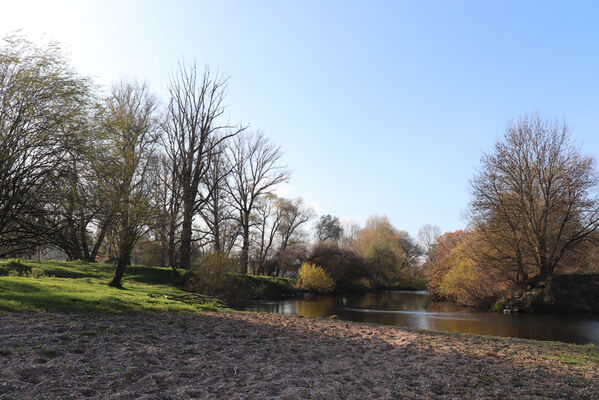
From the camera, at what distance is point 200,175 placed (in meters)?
28.8

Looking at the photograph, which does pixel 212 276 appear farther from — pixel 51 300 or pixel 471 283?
pixel 471 283

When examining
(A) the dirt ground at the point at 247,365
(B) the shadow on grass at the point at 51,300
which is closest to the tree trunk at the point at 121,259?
(B) the shadow on grass at the point at 51,300

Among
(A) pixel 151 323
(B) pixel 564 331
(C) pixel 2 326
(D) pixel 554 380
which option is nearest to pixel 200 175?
(A) pixel 151 323

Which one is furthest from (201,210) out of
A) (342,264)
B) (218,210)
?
(342,264)

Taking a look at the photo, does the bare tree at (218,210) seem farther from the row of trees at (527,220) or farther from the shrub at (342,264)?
the row of trees at (527,220)

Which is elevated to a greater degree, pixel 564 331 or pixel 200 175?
pixel 200 175

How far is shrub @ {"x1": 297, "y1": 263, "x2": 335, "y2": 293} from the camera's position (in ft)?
119

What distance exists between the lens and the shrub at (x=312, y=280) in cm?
3628

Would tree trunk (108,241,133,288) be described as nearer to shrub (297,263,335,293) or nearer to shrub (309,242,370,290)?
shrub (297,263,335,293)

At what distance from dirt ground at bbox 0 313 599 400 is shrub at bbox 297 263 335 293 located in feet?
86.7

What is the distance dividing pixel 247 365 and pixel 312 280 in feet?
100

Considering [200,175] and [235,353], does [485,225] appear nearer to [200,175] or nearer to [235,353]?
[200,175]

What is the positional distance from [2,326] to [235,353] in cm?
440

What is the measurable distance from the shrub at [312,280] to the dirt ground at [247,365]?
86.7 feet
